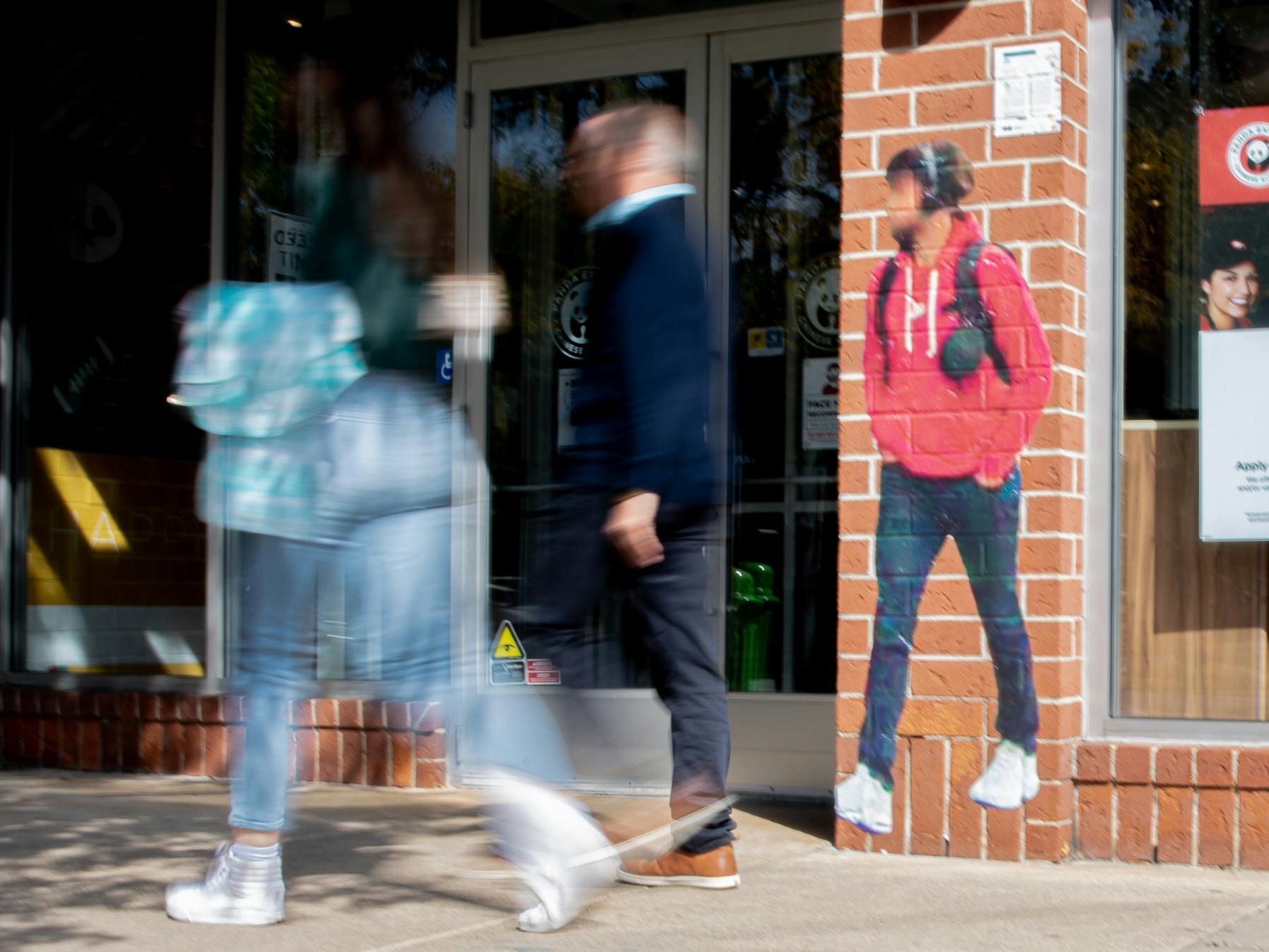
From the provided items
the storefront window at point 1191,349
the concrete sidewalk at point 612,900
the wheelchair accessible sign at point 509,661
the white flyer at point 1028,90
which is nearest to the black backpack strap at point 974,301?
the white flyer at point 1028,90

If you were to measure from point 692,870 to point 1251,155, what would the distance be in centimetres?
255

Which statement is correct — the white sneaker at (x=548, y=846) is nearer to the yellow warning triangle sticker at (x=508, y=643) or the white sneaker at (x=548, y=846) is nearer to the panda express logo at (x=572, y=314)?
the yellow warning triangle sticker at (x=508, y=643)

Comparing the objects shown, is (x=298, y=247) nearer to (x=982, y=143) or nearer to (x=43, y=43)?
(x=43, y=43)

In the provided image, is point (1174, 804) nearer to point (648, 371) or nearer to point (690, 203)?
point (648, 371)

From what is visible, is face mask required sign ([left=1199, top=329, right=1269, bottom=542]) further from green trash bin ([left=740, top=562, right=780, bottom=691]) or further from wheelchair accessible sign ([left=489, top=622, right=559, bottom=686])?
wheelchair accessible sign ([left=489, top=622, right=559, bottom=686])

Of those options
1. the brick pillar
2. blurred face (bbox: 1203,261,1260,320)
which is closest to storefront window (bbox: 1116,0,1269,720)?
blurred face (bbox: 1203,261,1260,320)

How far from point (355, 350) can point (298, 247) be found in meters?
3.44

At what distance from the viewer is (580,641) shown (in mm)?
3777

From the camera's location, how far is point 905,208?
497 centimetres

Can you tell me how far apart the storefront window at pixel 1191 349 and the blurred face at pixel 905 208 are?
628 millimetres

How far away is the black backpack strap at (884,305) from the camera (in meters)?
4.96

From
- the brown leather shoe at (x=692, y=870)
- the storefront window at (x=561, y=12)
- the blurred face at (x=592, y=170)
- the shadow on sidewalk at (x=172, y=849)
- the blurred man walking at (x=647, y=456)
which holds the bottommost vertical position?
the shadow on sidewalk at (x=172, y=849)

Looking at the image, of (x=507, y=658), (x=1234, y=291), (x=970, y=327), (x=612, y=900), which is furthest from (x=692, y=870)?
(x=507, y=658)

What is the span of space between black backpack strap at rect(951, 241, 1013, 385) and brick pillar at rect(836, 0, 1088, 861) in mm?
65
